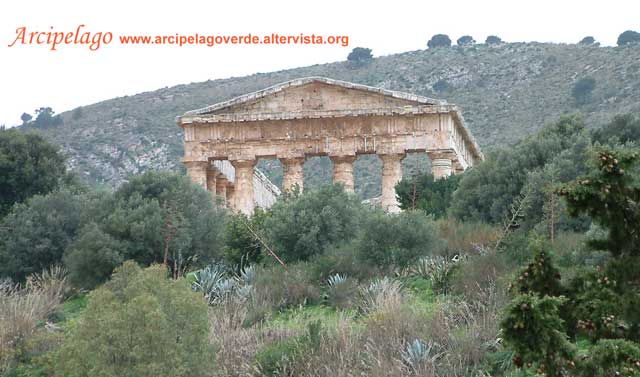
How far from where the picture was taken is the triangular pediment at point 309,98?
3634 cm

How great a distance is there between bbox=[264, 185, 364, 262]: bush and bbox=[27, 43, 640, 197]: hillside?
3305 centimetres

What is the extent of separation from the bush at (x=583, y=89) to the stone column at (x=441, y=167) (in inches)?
1113

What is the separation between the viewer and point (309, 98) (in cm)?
3672

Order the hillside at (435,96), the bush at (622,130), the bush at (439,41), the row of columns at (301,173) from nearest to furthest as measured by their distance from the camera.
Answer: the bush at (622,130) < the row of columns at (301,173) < the hillside at (435,96) < the bush at (439,41)

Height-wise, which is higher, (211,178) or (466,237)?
(211,178)

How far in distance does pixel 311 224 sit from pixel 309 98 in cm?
1513

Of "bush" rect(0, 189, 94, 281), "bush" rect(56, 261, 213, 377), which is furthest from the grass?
"bush" rect(56, 261, 213, 377)

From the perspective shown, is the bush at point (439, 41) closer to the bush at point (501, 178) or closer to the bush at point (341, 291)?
the bush at point (501, 178)

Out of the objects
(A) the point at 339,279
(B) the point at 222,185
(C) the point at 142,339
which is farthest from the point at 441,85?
(C) the point at 142,339

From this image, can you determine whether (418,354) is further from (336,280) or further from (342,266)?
(342,266)

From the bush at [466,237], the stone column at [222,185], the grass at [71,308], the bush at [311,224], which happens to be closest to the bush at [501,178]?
the bush at [466,237]

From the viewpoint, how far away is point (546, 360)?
27.2 feet

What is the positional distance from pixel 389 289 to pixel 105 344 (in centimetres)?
469

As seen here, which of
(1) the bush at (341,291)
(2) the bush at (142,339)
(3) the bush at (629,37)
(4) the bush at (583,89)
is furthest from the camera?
(3) the bush at (629,37)
